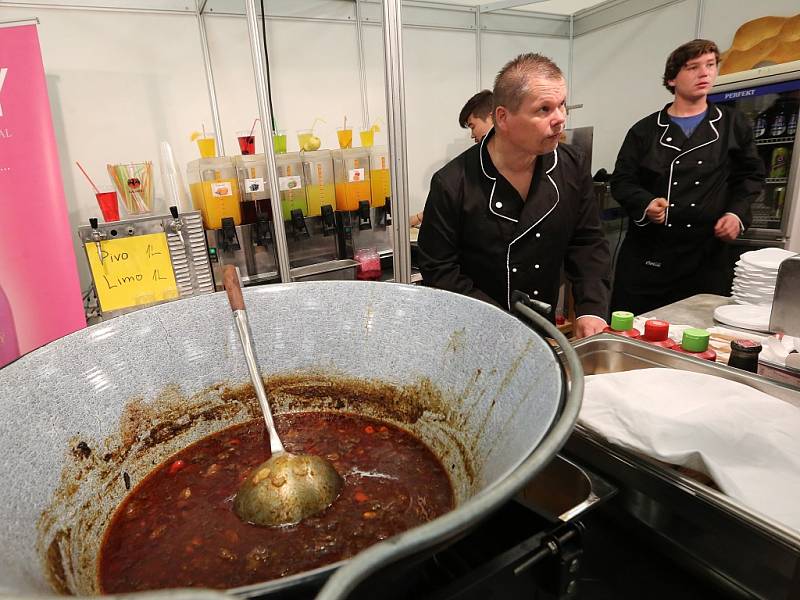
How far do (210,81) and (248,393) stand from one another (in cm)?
262

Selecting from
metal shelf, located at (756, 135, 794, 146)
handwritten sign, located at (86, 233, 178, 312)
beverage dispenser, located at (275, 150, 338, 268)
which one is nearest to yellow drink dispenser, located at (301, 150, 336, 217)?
beverage dispenser, located at (275, 150, 338, 268)

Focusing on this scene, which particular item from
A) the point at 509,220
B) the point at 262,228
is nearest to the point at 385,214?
the point at 262,228

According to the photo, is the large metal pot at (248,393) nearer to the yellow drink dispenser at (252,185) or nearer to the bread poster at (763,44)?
the yellow drink dispenser at (252,185)

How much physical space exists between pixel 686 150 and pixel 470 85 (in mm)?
2086

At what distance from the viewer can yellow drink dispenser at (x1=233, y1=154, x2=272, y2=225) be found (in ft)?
7.64

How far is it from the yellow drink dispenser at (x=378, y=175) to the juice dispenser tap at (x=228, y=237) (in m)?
0.77

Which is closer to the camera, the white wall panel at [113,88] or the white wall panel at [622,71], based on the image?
the white wall panel at [113,88]

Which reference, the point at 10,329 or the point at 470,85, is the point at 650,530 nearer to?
the point at 10,329

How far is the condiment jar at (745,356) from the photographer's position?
1002mm

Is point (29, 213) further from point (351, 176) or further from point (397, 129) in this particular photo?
point (397, 129)

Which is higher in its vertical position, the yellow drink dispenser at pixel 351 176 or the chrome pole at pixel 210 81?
the chrome pole at pixel 210 81

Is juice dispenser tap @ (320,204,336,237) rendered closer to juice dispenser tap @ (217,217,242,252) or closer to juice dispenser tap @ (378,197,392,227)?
juice dispenser tap @ (378,197,392,227)

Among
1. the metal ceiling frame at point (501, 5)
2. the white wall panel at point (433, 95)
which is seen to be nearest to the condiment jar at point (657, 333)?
the white wall panel at point (433, 95)

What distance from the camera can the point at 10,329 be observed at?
206 centimetres
